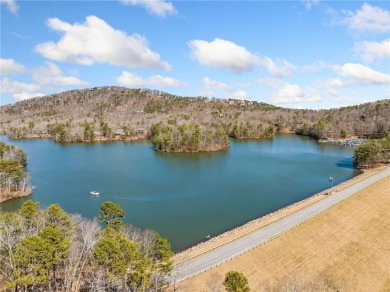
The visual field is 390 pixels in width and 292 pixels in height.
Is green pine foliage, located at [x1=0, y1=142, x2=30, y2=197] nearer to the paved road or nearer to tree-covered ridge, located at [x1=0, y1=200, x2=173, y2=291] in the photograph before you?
tree-covered ridge, located at [x1=0, y1=200, x2=173, y2=291]

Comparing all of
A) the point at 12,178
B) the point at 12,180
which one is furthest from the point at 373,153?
the point at 12,180

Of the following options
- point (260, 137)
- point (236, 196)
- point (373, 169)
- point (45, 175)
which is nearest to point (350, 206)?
point (236, 196)

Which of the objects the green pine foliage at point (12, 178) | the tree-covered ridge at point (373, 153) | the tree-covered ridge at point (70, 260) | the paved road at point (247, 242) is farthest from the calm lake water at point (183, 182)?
the tree-covered ridge at point (70, 260)

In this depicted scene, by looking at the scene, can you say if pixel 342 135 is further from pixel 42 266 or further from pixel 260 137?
pixel 42 266

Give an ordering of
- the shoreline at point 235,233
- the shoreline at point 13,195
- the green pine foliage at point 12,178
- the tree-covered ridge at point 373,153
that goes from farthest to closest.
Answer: the tree-covered ridge at point 373,153
the shoreline at point 13,195
the green pine foliage at point 12,178
the shoreline at point 235,233

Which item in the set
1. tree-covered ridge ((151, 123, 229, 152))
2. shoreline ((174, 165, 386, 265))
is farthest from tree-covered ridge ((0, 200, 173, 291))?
tree-covered ridge ((151, 123, 229, 152))

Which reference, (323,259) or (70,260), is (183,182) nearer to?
(323,259)

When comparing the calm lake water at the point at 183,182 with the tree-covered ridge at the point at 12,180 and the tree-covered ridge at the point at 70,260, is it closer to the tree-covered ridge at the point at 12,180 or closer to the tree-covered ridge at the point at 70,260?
the tree-covered ridge at the point at 12,180
